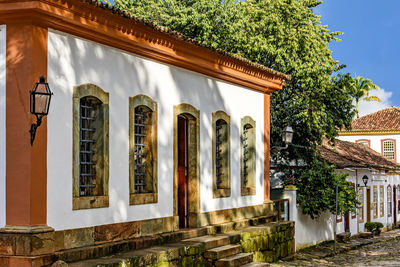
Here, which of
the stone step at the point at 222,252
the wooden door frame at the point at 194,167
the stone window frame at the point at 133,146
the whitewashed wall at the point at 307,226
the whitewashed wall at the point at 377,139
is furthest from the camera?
the whitewashed wall at the point at 377,139

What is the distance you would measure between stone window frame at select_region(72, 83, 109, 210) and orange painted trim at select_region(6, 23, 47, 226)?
0.74 m

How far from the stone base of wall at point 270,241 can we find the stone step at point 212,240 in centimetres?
80

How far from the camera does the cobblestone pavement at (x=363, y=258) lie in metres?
15.5

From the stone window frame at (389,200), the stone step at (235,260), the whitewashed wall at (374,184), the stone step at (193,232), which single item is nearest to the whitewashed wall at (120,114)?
the stone step at (193,232)

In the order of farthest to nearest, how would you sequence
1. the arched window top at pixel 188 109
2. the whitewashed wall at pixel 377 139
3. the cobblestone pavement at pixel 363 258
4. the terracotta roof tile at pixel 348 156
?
the whitewashed wall at pixel 377 139, the terracotta roof tile at pixel 348 156, the cobblestone pavement at pixel 363 258, the arched window top at pixel 188 109

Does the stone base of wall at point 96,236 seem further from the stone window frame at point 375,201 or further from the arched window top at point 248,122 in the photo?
the stone window frame at point 375,201

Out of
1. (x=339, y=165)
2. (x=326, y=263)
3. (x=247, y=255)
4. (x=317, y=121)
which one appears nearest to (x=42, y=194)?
(x=247, y=255)

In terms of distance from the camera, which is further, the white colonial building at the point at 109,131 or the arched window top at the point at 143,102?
→ the arched window top at the point at 143,102

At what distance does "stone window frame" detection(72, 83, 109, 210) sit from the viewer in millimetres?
8945

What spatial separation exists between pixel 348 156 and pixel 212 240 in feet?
55.5

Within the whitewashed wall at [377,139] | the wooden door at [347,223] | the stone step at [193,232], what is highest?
the whitewashed wall at [377,139]

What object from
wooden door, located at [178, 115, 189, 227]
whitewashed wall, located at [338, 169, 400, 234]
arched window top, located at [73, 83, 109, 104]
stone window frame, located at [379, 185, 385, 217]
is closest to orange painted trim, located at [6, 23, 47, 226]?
arched window top, located at [73, 83, 109, 104]

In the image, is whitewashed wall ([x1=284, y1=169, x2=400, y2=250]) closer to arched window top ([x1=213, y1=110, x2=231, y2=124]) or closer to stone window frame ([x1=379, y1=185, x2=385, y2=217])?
stone window frame ([x1=379, y1=185, x2=385, y2=217])

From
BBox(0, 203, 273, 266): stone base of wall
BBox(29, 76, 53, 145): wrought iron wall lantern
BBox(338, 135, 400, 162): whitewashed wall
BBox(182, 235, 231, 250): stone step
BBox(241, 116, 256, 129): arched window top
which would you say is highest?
BBox(338, 135, 400, 162): whitewashed wall
